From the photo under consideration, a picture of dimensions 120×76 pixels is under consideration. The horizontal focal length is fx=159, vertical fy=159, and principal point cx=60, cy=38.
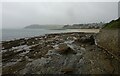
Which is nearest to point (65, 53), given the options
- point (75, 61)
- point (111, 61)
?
point (75, 61)

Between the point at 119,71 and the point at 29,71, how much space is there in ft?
24.4

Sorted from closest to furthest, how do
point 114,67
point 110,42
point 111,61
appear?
point 114,67
point 111,61
point 110,42

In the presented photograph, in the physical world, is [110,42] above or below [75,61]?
above

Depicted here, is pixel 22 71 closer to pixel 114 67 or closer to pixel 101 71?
pixel 101 71

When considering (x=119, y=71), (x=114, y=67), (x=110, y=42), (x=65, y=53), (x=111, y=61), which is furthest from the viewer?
(x=65, y=53)

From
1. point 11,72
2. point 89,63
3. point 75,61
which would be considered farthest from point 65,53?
point 11,72

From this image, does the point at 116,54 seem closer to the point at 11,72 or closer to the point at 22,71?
the point at 22,71

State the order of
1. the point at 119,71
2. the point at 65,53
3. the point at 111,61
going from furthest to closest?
the point at 65,53, the point at 111,61, the point at 119,71

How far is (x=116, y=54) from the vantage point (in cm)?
1526

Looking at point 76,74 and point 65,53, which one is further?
point 65,53

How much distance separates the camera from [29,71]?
1372 centimetres

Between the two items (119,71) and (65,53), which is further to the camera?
(65,53)

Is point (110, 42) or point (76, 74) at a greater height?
point (110, 42)

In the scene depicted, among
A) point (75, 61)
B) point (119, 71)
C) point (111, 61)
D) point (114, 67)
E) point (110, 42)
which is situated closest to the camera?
point (119, 71)
